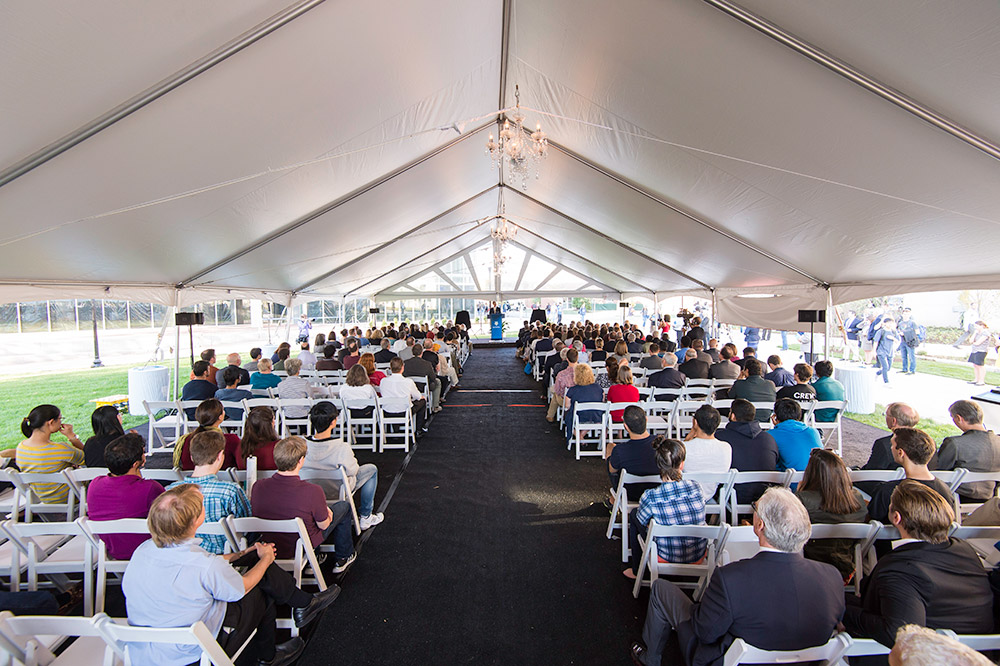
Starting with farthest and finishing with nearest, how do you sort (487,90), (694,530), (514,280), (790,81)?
1. (514,280)
2. (487,90)
3. (790,81)
4. (694,530)

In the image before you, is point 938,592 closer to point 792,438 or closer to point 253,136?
point 792,438

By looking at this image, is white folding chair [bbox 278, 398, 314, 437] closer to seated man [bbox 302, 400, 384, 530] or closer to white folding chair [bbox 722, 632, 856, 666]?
seated man [bbox 302, 400, 384, 530]

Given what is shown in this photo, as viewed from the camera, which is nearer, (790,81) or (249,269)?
(790,81)

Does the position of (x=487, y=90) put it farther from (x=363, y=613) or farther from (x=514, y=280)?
(x=514, y=280)

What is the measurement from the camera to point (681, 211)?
684cm

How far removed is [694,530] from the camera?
7.25ft

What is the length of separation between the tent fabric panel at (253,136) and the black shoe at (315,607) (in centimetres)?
353

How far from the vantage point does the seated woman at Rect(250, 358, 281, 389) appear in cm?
584

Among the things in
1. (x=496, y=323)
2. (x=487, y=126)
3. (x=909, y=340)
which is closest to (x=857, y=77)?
(x=487, y=126)

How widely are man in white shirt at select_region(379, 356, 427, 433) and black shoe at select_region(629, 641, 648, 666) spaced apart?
3.52 metres

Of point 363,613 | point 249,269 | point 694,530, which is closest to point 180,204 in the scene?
point 249,269

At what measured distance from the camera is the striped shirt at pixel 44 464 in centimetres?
299

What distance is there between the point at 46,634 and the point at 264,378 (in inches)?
187

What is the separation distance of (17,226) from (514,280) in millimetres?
15586
